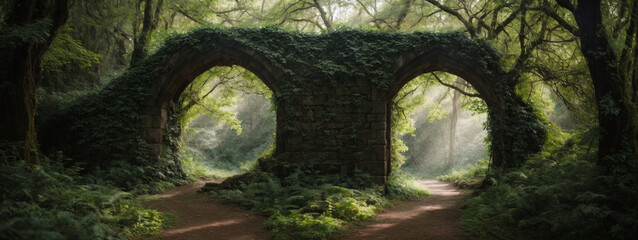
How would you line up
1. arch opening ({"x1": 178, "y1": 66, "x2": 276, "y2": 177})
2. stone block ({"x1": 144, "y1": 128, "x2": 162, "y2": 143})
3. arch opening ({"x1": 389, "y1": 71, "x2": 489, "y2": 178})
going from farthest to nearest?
arch opening ({"x1": 389, "y1": 71, "x2": 489, "y2": 178}) < arch opening ({"x1": 178, "y1": 66, "x2": 276, "y2": 177}) < stone block ({"x1": 144, "y1": 128, "x2": 162, "y2": 143})

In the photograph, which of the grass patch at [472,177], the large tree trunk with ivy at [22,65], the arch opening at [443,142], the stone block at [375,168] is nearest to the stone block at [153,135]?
the large tree trunk with ivy at [22,65]

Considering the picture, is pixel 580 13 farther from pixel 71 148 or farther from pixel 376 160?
pixel 71 148

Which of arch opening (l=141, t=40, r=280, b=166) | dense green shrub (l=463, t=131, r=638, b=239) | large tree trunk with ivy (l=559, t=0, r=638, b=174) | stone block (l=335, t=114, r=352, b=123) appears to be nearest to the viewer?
dense green shrub (l=463, t=131, r=638, b=239)

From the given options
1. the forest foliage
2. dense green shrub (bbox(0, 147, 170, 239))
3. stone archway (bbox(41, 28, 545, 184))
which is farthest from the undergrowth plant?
dense green shrub (bbox(0, 147, 170, 239))

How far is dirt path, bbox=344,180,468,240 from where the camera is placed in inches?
196

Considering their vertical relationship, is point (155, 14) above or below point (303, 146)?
above

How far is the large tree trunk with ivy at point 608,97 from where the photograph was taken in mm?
4758

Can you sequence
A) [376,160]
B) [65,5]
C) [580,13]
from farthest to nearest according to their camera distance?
[376,160] < [65,5] < [580,13]

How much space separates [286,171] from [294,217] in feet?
10.2

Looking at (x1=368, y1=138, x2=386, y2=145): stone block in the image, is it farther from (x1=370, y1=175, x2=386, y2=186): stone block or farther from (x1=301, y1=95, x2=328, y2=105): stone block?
(x1=301, y1=95, x2=328, y2=105): stone block

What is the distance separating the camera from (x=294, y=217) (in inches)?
211

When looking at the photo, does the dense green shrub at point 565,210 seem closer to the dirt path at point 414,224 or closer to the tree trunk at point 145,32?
the dirt path at point 414,224

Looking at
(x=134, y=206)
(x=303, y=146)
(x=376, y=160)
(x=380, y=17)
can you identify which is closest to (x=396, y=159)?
(x=376, y=160)

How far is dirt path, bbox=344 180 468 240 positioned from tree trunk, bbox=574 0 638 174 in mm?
2234
